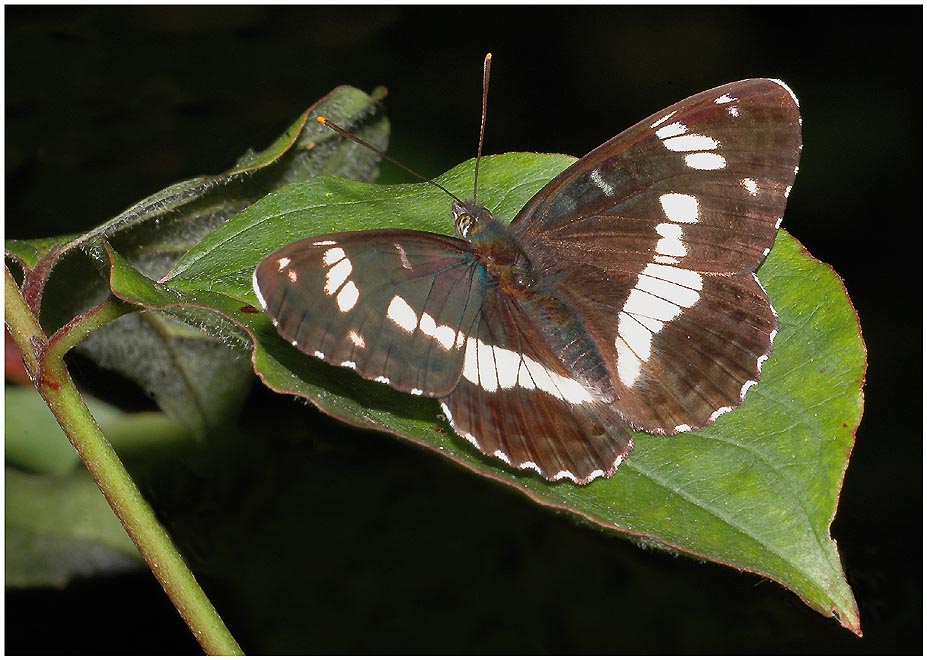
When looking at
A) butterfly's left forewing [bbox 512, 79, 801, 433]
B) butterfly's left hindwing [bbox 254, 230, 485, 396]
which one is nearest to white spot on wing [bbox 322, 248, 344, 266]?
butterfly's left hindwing [bbox 254, 230, 485, 396]

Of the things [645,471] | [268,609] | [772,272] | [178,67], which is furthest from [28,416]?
[772,272]

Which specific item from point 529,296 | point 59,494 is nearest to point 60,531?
point 59,494

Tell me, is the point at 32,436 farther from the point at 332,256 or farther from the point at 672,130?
the point at 672,130

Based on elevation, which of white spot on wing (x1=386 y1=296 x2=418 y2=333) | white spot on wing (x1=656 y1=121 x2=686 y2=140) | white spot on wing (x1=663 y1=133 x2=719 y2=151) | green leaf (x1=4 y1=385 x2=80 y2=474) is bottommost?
green leaf (x1=4 y1=385 x2=80 y2=474)

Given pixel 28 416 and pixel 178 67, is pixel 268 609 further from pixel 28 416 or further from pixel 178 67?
pixel 178 67

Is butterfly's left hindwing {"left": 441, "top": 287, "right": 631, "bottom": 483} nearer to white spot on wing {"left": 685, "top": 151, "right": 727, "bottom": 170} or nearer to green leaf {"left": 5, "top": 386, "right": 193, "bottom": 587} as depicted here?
white spot on wing {"left": 685, "top": 151, "right": 727, "bottom": 170}

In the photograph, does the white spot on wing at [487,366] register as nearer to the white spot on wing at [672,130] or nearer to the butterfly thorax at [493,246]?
the butterfly thorax at [493,246]

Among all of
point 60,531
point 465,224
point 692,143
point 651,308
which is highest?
point 692,143
